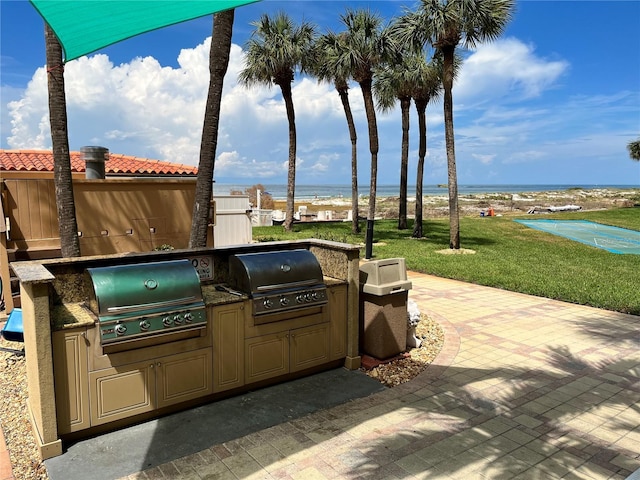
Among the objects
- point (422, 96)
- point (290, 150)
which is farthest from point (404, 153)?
point (290, 150)

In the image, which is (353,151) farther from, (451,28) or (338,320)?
(338,320)

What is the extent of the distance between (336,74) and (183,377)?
1639 centimetres

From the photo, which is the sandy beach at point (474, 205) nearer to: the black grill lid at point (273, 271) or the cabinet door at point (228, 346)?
A: the black grill lid at point (273, 271)

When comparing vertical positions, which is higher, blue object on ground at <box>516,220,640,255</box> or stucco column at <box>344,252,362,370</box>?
stucco column at <box>344,252,362,370</box>

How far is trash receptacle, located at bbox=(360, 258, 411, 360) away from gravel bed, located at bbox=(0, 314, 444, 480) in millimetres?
259

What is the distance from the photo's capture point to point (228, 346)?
14.3ft

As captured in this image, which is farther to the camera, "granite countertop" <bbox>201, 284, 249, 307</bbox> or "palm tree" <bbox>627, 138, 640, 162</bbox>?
"palm tree" <bbox>627, 138, 640, 162</bbox>

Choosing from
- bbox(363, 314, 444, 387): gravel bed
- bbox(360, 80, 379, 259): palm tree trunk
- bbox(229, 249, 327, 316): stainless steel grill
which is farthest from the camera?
bbox(360, 80, 379, 259): palm tree trunk

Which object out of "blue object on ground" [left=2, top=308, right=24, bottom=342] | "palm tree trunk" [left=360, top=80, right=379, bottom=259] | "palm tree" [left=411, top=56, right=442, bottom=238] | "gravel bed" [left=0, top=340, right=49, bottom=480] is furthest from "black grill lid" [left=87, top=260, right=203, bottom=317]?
"palm tree" [left=411, top=56, right=442, bottom=238]

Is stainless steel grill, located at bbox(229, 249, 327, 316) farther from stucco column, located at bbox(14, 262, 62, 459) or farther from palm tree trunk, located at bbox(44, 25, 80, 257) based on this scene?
palm tree trunk, located at bbox(44, 25, 80, 257)

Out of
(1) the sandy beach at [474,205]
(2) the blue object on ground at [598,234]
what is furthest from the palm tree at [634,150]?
(2) the blue object on ground at [598,234]

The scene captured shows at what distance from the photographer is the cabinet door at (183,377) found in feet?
13.1

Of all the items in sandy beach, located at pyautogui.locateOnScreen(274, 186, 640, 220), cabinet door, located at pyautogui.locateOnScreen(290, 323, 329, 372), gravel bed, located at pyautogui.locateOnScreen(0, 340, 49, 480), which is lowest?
gravel bed, located at pyautogui.locateOnScreen(0, 340, 49, 480)

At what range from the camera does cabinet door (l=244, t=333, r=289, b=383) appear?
4.54m
